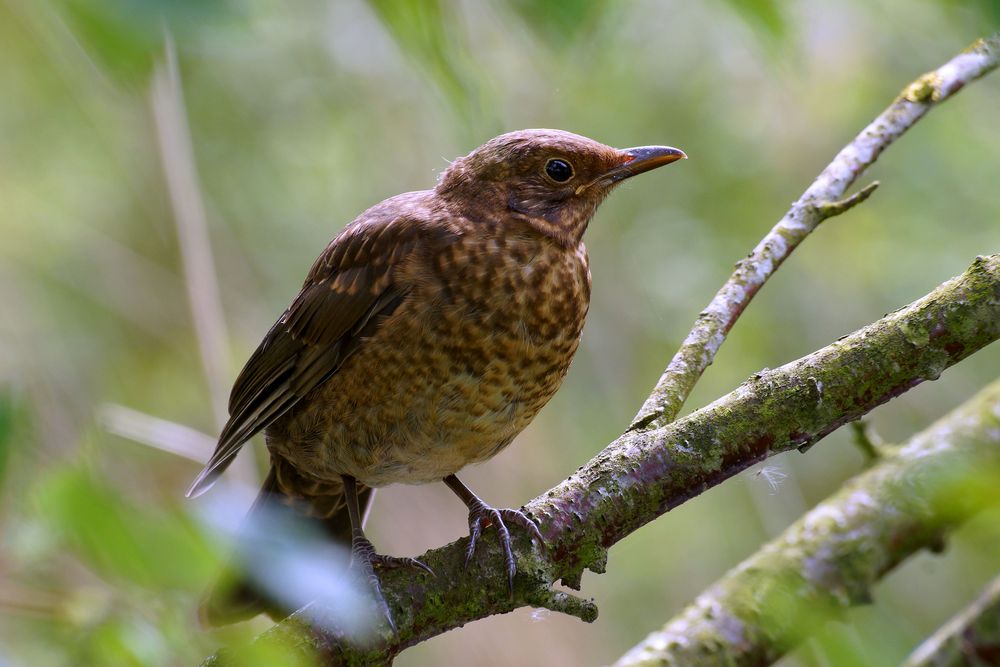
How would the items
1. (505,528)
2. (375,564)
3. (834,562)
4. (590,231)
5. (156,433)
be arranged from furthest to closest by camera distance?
1. (590,231)
2. (156,433)
3. (834,562)
4. (375,564)
5. (505,528)

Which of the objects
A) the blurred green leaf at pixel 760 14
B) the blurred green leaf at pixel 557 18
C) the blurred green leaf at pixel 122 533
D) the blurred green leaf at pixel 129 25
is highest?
the blurred green leaf at pixel 760 14

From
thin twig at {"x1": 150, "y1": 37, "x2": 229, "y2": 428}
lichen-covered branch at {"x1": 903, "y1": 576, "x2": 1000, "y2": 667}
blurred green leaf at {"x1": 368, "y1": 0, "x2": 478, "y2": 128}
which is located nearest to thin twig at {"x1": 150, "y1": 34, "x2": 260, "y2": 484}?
thin twig at {"x1": 150, "y1": 37, "x2": 229, "y2": 428}

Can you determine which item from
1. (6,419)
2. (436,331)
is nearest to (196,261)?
(436,331)

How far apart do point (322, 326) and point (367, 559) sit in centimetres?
67

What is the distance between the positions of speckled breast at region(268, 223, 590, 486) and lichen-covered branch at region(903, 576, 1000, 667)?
1.21m

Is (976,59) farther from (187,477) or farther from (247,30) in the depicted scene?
(187,477)

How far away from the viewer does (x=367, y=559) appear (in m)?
2.64

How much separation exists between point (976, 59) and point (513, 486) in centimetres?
252

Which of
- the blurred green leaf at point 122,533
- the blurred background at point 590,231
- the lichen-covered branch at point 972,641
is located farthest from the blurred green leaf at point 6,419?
the blurred background at point 590,231

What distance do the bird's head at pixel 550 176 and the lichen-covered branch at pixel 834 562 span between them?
3.70 ft

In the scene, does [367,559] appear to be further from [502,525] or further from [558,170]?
[558,170]

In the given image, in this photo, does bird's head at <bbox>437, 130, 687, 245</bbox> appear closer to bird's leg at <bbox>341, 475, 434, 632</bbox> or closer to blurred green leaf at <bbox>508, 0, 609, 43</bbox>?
bird's leg at <bbox>341, 475, 434, 632</bbox>

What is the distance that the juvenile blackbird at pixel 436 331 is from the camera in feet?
8.82

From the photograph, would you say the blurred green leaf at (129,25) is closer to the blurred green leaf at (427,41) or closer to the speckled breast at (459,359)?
the blurred green leaf at (427,41)
